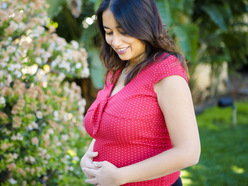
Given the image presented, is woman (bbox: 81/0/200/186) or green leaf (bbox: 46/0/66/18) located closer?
woman (bbox: 81/0/200/186)

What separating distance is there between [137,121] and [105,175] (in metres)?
0.29

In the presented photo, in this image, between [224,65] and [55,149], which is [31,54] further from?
[224,65]

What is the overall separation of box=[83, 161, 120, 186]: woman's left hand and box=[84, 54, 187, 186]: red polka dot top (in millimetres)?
86

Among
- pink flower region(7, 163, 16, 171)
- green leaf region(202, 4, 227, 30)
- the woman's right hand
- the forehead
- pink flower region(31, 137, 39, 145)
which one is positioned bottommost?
green leaf region(202, 4, 227, 30)

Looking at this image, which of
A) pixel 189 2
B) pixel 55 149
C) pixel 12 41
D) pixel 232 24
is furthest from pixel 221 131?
pixel 12 41

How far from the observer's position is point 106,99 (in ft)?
5.28

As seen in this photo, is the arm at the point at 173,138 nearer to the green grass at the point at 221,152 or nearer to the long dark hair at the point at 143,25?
the long dark hair at the point at 143,25

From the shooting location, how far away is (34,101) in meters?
2.83

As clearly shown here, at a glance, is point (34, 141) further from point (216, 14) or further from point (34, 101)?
point (216, 14)

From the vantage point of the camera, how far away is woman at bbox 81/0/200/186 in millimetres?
1353

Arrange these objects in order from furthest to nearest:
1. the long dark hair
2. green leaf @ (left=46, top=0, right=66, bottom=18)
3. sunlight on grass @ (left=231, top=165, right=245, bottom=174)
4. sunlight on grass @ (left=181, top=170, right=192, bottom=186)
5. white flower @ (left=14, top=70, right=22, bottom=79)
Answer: green leaf @ (left=46, top=0, right=66, bottom=18)
sunlight on grass @ (left=231, top=165, right=245, bottom=174)
sunlight on grass @ (left=181, top=170, right=192, bottom=186)
white flower @ (left=14, top=70, right=22, bottom=79)
the long dark hair

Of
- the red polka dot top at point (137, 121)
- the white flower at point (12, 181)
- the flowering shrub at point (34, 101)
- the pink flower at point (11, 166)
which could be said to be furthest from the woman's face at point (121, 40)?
the white flower at point (12, 181)

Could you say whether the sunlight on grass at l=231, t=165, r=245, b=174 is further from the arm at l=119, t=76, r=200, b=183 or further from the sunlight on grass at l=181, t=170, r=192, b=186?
the arm at l=119, t=76, r=200, b=183

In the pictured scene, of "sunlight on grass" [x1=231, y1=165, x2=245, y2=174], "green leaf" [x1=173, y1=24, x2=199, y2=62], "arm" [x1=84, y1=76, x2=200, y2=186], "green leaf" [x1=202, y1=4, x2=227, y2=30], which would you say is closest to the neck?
"arm" [x1=84, y1=76, x2=200, y2=186]
